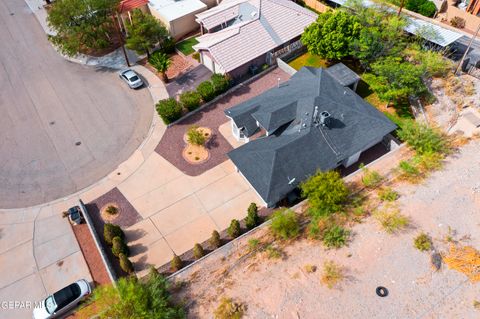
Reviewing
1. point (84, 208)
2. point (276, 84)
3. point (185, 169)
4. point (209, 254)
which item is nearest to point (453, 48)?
point (276, 84)

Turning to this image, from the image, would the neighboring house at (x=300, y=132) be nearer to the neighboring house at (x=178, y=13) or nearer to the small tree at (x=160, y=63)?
the small tree at (x=160, y=63)

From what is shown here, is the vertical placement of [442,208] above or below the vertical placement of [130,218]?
above

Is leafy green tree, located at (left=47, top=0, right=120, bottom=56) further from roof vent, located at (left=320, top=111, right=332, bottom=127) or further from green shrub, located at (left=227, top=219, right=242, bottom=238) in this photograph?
green shrub, located at (left=227, top=219, right=242, bottom=238)

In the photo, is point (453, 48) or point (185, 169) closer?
point (185, 169)

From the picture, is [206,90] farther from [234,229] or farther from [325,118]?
[234,229]

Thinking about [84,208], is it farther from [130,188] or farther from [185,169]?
[185,169]

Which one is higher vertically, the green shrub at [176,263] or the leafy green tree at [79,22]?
the leafy green tree at [79,22]

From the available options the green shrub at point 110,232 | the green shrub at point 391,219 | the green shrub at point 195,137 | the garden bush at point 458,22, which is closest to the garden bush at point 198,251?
the green shrub at point 110,232

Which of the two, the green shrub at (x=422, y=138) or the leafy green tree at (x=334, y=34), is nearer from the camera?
the green shrub at (x=422, y=138)
